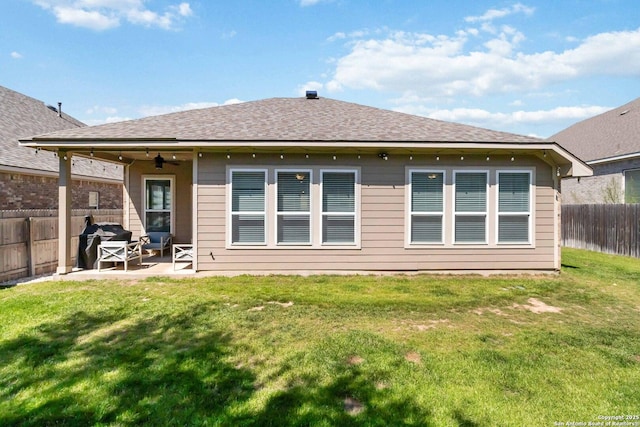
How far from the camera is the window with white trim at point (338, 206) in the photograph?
7.42 meters

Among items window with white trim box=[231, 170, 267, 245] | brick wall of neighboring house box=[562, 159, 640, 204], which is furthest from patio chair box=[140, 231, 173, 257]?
brick wall of neighboring house box=[562, 159, 640, 204]

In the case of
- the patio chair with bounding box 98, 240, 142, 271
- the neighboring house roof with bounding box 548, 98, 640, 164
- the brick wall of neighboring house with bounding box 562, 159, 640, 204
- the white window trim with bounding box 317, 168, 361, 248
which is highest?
the neighboring house roof with bounding box 548, 98, 640, 164

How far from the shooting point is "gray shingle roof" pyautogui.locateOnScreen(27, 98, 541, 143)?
700 cm

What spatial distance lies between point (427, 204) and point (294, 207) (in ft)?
9.70

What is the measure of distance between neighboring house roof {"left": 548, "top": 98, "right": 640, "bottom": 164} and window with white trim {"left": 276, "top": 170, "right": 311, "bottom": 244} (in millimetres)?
12945

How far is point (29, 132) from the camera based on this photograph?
39.5ft

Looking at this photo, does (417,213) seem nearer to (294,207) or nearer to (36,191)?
(294,207)

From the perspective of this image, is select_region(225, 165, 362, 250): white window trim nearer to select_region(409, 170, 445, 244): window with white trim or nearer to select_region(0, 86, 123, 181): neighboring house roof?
select_region(409, 170, 445, 244): window with white trim

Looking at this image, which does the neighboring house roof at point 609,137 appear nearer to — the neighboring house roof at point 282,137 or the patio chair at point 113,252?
the neighboring house roof at point 282,137

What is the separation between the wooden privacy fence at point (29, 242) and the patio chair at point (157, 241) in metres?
1.58

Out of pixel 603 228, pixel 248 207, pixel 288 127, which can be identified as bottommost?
pixel 603 228

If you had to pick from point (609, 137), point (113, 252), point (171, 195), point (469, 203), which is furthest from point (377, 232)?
point (609, 137)

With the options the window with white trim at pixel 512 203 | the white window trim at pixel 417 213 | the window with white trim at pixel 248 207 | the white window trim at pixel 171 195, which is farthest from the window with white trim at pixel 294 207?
the window with white trim at pixel 512 203

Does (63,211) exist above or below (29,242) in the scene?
above
